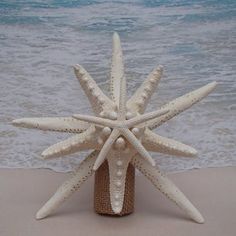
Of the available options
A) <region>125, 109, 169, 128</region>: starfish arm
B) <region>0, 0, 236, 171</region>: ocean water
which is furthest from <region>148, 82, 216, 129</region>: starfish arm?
<region>0, 0, 236, 171</region>: ocean water

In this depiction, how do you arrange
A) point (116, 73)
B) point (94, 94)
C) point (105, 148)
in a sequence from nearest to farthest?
point (105, 148) < point (94, 94) < point (116, 73)

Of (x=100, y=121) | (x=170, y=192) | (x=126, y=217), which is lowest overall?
(x=126, y=217)

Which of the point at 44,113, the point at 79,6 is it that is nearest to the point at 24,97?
the point at 44,113

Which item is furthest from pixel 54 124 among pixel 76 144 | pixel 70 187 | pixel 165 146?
pixel 165 146

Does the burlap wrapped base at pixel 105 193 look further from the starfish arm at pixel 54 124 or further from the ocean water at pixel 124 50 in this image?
the ocean water at pixel 124 50

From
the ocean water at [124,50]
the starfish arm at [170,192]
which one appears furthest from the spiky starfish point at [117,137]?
the ocean water at [124,50]

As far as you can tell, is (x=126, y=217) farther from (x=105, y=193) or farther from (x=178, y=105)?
(x=178, y=105)

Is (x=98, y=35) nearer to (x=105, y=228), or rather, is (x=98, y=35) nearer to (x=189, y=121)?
(x=189, y=121)
